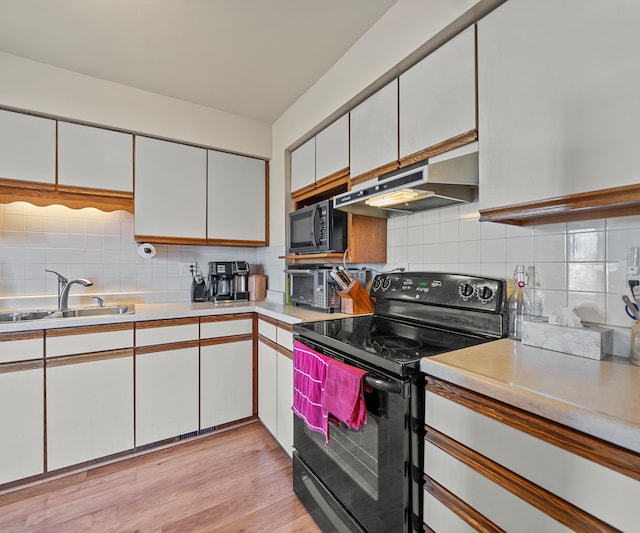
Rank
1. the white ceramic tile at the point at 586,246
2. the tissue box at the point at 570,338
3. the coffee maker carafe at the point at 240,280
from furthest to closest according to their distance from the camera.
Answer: the coffee maker carafe at the point at 240,280 → the white ceramic tile at the point at 586,246 → the tissue box at the point at 570,338

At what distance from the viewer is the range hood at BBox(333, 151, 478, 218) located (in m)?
1.29

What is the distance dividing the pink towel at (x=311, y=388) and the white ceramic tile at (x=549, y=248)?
3.15 ft

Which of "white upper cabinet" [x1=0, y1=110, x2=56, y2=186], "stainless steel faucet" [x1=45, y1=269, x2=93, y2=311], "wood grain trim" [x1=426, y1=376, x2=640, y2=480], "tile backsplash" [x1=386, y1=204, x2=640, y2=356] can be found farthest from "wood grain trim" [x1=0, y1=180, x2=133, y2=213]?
"wood grain trim" [x1=426, y1=376, x2=640, y2=480]

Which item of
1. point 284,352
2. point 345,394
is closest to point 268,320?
point 284,352

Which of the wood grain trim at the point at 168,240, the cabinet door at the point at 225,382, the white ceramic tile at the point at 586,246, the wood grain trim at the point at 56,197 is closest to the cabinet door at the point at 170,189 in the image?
the wood grain trim at the point at 168,240

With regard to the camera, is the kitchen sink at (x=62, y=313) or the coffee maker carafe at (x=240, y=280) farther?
the coffee maker carafe at (x=240, y=280)

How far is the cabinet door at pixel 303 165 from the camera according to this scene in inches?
91.5

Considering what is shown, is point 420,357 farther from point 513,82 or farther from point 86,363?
point 86,363

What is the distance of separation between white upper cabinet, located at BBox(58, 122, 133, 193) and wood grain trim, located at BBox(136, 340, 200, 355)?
3.76 ft

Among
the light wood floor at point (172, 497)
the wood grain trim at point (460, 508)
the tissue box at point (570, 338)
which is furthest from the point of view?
the light wood floor at point (172, 497)

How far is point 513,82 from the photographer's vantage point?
1083mm

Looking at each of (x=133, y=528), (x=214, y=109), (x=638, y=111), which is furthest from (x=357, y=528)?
(x=214, y=109)

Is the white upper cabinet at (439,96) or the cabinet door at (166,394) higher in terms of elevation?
the white upper cabinet at (439,96)

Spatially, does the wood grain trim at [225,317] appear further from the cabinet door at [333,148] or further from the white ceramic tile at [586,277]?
the white ceramic tile at [586,277]
